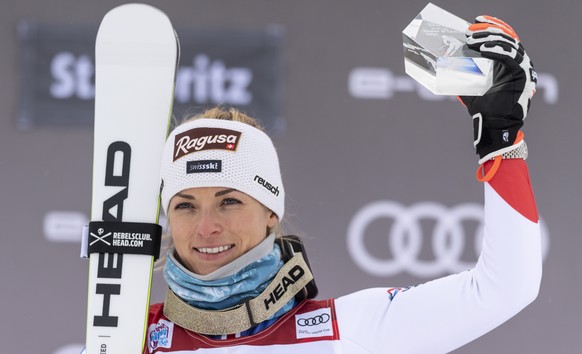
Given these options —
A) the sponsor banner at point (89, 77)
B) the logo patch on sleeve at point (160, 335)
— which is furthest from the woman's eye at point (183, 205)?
the sponsor banner at point (89, 77)

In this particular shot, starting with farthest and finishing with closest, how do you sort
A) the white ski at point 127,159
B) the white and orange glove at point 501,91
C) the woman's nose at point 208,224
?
the white ski at point 127,159 → the woman's nose at point 208,224 → the white and orange glove at point 501,91

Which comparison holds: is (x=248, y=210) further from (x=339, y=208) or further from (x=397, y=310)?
(x=339, y=208)

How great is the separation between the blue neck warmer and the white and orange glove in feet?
1.89

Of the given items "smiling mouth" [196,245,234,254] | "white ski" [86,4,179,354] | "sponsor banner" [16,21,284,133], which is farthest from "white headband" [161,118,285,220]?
"sponsor banner" [16,21,284,133]

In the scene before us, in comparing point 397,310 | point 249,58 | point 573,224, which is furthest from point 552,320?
point 397,310

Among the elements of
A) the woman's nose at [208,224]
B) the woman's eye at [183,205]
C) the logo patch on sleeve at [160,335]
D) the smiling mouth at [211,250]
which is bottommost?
the logo patch on sleeve at [160,335]

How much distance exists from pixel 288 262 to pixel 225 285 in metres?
0.17

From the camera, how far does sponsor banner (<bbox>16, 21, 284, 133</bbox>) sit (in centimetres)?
439

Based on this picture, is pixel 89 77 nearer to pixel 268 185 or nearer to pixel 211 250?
pixel 268 185

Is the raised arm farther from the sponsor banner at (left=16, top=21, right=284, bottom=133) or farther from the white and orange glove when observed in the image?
the sponsor banner at (left=16, top=21, right=284, bottom=133)

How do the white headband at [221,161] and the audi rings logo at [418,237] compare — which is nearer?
the white headband at [221,161]

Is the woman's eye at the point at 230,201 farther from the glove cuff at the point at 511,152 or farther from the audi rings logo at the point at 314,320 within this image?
the glove cuff at the point at 511,152

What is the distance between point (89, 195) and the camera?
4.43 metres

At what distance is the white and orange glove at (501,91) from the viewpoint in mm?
2092
